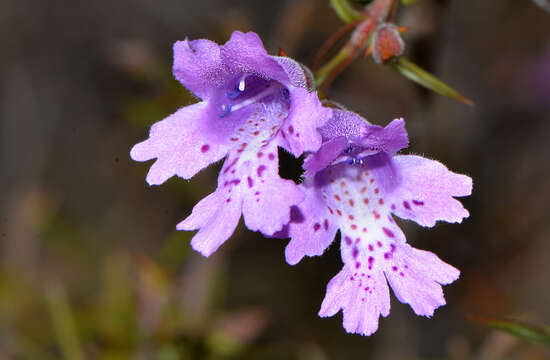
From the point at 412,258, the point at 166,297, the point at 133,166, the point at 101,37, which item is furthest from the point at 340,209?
the point at 101,37

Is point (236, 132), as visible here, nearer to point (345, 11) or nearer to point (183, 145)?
point (183, 145)

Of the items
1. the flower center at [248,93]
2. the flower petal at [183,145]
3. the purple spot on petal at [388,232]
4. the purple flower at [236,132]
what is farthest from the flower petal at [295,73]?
the purple spot on petal at [388,232]

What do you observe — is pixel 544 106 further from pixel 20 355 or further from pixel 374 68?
pixel 20 355

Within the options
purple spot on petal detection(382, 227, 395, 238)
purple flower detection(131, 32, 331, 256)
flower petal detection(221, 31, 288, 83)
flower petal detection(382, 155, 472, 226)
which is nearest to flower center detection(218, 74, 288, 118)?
purple flower detection(131, 32, 331, 256)

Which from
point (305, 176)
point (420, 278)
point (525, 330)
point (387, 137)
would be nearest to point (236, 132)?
point (305, 176)

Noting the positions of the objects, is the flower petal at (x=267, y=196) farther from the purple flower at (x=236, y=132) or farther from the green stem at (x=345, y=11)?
the green stem at (x=345, y=11)

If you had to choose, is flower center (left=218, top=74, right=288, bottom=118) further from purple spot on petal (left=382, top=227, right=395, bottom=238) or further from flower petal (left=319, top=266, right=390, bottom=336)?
flower petal (left=319, top=266, right=390, bottom=336)
